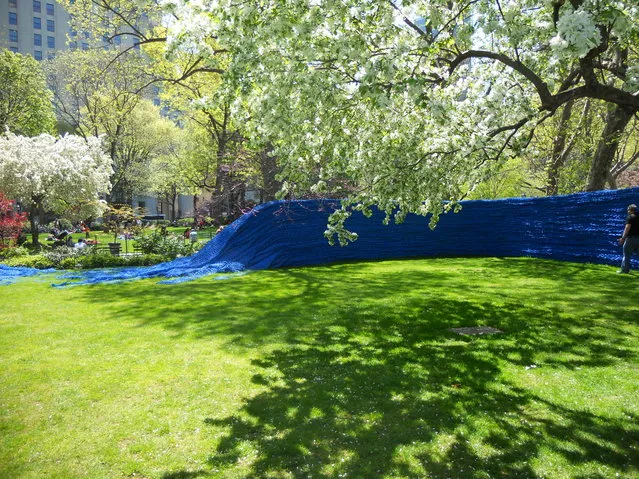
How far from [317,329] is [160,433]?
156 inches

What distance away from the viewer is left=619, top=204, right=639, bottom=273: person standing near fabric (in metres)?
12.2

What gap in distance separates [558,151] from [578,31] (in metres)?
16.6

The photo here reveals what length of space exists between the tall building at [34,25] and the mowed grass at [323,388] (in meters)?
72.1

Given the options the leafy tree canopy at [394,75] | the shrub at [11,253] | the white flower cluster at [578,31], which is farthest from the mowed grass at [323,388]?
the shrub at [11,253]

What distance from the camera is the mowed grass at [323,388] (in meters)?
4.14

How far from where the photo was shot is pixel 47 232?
37219mm

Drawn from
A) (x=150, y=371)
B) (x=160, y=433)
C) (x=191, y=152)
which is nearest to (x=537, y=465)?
(x=160, y=433)

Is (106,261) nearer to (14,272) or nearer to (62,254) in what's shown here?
(62,254)

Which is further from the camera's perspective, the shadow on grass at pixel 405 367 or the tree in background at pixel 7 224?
the tree in background at pixel 7 224

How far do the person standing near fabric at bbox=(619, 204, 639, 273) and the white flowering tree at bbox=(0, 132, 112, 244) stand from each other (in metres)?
19.3

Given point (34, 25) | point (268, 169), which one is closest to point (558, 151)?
point (268, 169)

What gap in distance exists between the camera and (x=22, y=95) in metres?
35.1

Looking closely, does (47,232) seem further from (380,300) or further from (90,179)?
(380,300)

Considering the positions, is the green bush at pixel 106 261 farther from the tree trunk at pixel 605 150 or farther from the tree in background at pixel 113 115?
the tree in background at pixel 113 115
